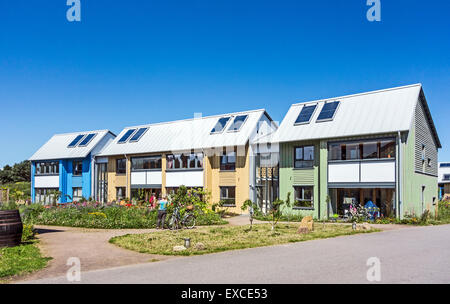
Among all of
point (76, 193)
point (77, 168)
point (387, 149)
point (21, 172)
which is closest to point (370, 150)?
point (387, 149)

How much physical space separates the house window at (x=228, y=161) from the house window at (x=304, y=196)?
5760 millimetres

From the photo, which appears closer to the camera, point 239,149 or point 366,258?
point 366,258

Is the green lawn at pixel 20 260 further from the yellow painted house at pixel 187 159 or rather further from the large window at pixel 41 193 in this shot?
the large window at pixel 41 193

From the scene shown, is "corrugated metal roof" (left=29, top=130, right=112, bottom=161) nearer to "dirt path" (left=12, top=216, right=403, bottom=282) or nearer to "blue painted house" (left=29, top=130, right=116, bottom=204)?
"blue painted house" (left=29, top=130, right=116, bottom=204)

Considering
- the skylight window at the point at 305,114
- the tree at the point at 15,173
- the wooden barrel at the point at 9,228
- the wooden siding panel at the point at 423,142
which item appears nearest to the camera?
the wooden barrel at the point at 9,228

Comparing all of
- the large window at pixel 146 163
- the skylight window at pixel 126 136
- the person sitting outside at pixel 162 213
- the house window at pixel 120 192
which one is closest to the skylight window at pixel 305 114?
the person sitting outside at pixel 162 213

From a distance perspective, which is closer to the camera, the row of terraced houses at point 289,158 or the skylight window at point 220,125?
the row of terraced houses at point 289,158

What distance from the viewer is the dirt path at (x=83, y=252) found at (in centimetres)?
980

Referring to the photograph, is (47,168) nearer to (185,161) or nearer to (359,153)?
(185,161)

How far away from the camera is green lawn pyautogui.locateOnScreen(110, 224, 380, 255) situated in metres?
12.6

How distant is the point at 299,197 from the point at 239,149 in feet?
19.8

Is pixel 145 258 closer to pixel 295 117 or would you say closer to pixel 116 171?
pixel 295 117
